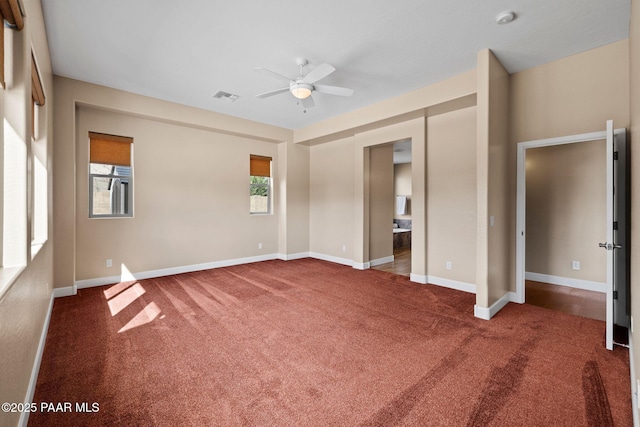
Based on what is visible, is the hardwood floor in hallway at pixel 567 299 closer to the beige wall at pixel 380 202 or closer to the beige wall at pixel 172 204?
the beige wall at pixel 380 202

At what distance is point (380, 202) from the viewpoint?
6.09 meters

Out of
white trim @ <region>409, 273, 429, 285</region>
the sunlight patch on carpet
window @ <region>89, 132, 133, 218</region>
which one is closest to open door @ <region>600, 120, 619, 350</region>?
white trim @ <region>409, 273, 429, 285</region>

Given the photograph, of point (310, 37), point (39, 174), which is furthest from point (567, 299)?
point (39, 174)

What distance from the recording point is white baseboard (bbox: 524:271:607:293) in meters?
4.14

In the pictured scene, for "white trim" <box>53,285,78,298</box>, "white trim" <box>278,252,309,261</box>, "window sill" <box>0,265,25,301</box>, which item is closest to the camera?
"window sill" <box>0,265,25,301</box>

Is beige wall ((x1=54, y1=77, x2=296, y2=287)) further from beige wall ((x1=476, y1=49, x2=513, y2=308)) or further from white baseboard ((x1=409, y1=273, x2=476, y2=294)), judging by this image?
beige wall ((x1=476, y1=49, x2=513, y2=308))

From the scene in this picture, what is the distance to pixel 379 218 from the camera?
19.9 feet

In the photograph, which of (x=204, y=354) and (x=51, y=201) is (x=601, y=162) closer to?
(x=204, y=354)

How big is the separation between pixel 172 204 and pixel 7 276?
12.3ft

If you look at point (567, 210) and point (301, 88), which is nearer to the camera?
point (301, 88)

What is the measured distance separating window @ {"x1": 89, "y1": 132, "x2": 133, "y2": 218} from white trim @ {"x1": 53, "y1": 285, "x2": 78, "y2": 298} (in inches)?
43.0

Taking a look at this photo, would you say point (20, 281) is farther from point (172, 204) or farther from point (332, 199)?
point (332, 199)

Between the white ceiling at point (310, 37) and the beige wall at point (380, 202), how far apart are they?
201cm

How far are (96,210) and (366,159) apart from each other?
4690 mm
